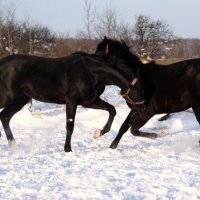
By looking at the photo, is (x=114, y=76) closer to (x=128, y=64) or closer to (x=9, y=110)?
(x=128, y=64)

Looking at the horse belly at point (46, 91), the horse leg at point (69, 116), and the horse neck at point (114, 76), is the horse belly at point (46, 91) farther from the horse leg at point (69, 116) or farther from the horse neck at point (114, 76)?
the horse neck at point (114, 76)

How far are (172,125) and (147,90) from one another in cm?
404

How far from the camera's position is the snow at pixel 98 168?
12.8 feet

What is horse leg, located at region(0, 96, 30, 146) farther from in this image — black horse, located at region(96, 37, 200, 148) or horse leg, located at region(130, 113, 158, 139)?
horse leg, located at region(130, 113, 158, 139)

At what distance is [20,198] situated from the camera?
3742 mm

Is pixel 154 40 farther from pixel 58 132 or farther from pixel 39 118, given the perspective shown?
pixel 58 132

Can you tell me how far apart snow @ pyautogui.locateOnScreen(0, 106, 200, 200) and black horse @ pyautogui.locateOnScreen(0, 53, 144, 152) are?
0.73 m

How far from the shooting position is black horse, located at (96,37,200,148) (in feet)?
20.1

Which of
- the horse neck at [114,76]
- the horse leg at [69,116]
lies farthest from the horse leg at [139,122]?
the horse leg at [69,116]

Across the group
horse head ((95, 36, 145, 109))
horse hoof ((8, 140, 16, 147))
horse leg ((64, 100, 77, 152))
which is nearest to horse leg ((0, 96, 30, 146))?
horse hoof ((8, 140, 16, 147))

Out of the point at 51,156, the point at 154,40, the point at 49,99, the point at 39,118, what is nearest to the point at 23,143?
the point at 49,99

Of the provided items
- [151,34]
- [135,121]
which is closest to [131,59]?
[135,121]

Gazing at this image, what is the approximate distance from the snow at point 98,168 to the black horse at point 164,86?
55 centimetres

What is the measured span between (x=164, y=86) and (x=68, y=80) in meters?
1.46
